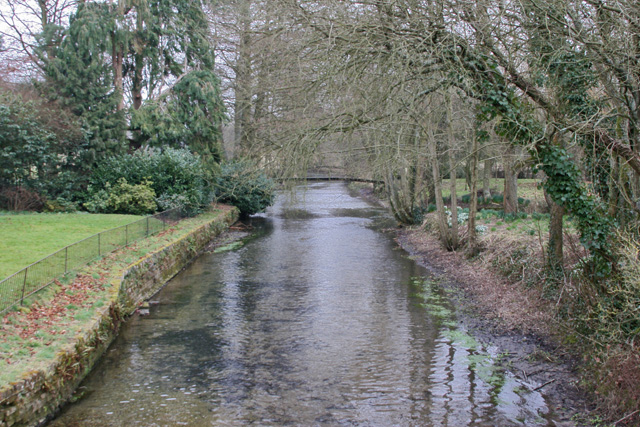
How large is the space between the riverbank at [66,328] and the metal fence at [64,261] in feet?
0.61

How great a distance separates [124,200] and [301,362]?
630 inches

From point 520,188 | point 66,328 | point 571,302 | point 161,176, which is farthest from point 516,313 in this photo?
point 520,188

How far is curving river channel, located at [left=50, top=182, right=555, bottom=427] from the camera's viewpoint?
7.39 m

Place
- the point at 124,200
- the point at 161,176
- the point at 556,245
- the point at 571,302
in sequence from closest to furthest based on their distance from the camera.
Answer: the point at 571,302 → the point at 556,245 → the point at 124,200 → the point at 161,176

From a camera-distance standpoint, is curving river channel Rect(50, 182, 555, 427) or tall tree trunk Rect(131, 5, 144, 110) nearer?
curving river channel Rect(50, 182, 555, 427)

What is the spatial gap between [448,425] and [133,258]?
31.4 ft

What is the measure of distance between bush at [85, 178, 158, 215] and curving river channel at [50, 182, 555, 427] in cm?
818

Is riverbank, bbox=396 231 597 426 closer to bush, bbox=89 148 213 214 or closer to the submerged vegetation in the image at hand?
the submerged vegetation

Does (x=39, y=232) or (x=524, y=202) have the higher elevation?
(x=524, y=202)

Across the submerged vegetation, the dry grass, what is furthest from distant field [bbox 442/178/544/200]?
the dry grass

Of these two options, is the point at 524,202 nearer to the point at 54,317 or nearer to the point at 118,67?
the point at 118,67

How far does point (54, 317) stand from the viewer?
9039 millimetres

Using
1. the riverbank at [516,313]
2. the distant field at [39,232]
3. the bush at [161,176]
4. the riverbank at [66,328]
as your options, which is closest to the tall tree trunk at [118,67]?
the bush at [161,176]

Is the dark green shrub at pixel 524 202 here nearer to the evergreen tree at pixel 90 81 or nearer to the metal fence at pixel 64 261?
the metal fence at pixel 64 261
